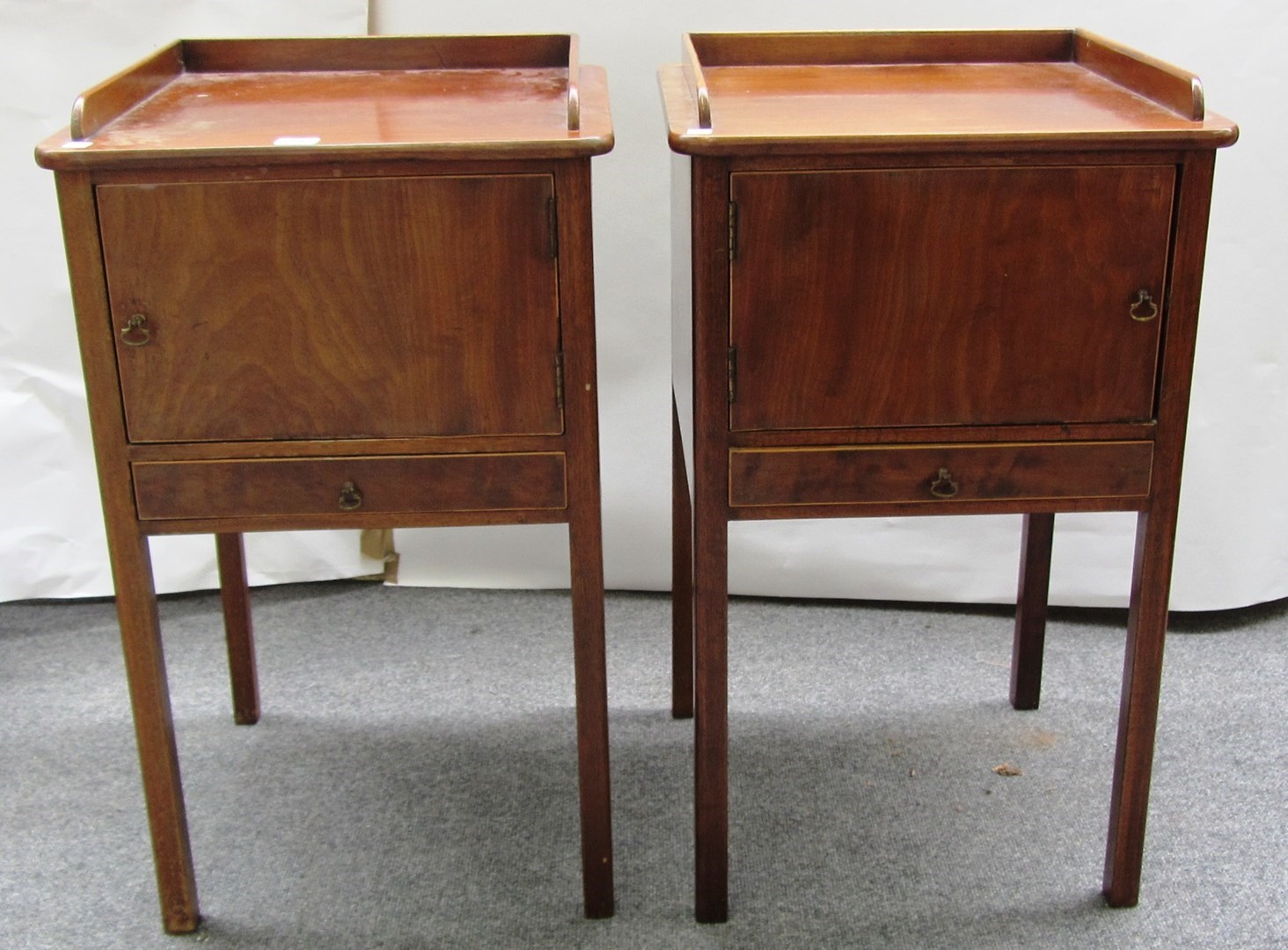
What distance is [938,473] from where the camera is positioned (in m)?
1.54

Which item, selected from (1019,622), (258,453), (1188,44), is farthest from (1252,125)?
(258,453)

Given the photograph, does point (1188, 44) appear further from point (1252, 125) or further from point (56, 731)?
point (56, 731)

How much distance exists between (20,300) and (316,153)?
1118 millimetres

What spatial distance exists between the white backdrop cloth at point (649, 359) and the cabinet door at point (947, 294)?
0.83 metres

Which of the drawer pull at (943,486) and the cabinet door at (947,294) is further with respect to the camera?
the drawer pull at (943,486)

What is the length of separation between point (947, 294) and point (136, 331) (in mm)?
822

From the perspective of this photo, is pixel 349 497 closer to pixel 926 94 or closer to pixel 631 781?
pixel 631 781

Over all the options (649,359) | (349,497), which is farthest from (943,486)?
(649,359)

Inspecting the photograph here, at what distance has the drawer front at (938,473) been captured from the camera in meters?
1.53

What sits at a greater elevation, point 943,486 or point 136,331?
point 136,331

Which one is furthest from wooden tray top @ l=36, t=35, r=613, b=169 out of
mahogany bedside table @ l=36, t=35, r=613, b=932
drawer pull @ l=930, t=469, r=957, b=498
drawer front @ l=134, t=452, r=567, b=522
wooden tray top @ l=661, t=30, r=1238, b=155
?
drawer pull @ l=930, t=469, r=957, b=498

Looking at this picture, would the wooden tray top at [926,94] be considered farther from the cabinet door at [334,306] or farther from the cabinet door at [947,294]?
the cabinet door at [334,306]

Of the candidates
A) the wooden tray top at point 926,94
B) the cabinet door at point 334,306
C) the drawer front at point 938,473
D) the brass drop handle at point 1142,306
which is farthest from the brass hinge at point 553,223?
the brass drop handle at point 1142,306

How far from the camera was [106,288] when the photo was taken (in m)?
1.44
